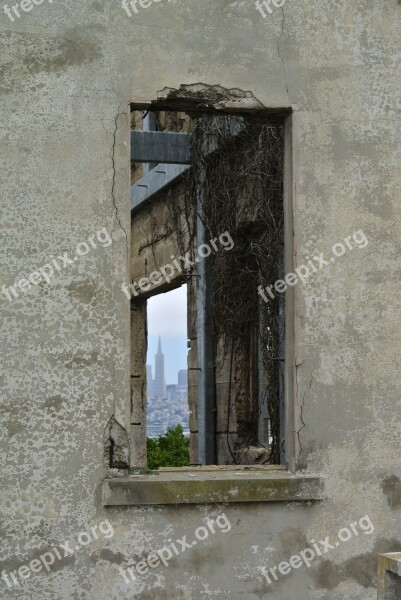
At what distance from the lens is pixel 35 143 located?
5562 mm

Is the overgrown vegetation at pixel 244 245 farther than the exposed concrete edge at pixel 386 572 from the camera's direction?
Yes

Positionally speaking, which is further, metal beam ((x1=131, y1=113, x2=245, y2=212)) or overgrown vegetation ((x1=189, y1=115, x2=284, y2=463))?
metal beam ((x1=131, y1=113, x2=245, y2=212))

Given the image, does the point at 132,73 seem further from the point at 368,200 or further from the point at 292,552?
the point at 292,552

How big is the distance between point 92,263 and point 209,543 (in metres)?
1.73

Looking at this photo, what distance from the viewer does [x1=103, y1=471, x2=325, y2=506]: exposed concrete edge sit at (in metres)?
5.46

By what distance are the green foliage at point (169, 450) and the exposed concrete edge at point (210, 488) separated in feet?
22.6

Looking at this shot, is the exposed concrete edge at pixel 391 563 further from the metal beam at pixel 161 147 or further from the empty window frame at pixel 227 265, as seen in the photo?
the metal beam at pixel 161 147

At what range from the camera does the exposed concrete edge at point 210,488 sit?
5461 mm

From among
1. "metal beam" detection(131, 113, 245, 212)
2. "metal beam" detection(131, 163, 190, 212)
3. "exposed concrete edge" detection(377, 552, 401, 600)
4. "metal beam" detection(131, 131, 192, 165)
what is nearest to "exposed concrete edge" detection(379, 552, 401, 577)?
"exposed concrete edge" detection(377, 552, 401, 600)

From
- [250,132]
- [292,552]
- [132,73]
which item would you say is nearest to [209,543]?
[292,552]

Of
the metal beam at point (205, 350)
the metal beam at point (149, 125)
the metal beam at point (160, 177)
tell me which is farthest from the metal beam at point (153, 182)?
the metal beam at point (205, 350)

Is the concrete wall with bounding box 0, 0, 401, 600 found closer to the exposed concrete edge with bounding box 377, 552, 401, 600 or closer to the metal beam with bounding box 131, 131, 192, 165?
the exposed concrete edge with bounding box 377, 552, 401, 600

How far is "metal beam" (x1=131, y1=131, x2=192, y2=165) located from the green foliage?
432 centimetres

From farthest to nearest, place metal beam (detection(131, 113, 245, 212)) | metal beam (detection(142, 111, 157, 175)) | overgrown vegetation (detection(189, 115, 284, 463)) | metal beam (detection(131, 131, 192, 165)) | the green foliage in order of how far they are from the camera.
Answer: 1. the green foliage
2. metal beam (detection(142, 111, 157, 175))
3. metal beam (detection(131, 131, 192, 165))
4. metal beam (detection(131, 113, 245, 212))
5. overgrown vegetation (detection(189, 115, 284, 463))
